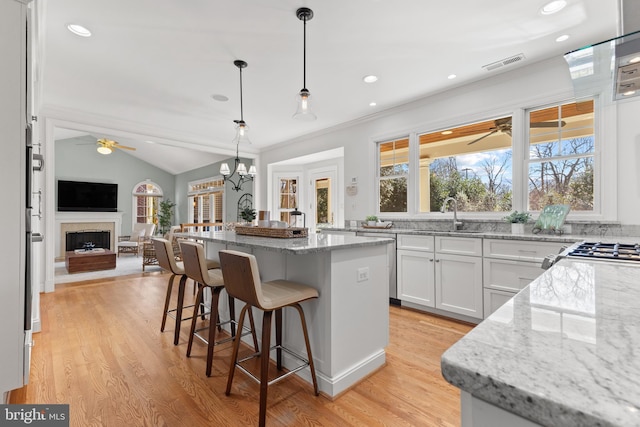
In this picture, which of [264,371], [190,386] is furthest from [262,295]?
[190,386]

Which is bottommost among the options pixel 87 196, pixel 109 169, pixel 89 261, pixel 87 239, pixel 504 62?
pixel 89 261

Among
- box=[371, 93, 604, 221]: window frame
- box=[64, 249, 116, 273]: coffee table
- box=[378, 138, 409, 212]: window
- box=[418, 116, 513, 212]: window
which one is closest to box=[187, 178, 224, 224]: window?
box=[64, 249, 116, 273]: coffee table

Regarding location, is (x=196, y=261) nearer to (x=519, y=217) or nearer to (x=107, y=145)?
(x=519, y=217)

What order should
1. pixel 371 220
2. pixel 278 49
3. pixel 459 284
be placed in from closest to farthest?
pixel 278 49, pixel 459 284, pixel 371 220

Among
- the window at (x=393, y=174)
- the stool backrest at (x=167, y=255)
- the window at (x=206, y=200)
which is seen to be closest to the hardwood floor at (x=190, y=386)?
the stool backrest at (x=167, y=255)

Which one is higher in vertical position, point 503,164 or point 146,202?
point 503,164

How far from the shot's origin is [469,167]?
367 centimetres

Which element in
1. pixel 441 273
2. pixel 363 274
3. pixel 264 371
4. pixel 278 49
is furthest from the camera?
pixel 441 273

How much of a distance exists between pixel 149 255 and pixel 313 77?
4.93 metres

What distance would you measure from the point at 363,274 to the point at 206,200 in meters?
8.14

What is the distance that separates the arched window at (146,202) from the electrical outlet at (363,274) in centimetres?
974

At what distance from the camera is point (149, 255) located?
6051mm

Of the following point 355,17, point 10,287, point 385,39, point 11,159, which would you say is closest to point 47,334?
point 10,287

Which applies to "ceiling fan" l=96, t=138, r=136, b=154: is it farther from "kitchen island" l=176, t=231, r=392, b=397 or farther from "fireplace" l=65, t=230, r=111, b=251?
"kitchen island" l=176, t=231, r=392, b=397
